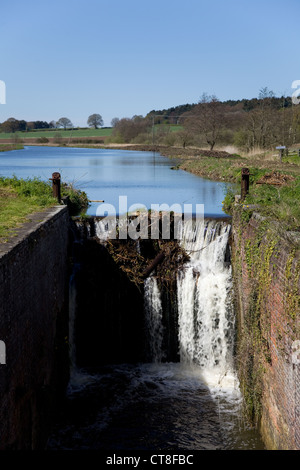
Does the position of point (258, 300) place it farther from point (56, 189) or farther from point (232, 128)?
point (232, 128)

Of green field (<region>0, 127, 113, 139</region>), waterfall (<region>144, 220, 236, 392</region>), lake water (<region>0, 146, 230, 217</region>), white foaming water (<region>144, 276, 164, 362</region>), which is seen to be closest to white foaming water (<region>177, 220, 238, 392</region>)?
waterfall (<region>144, 220, 236, 392</region>)

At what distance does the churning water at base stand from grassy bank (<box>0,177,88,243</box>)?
3.10 metres

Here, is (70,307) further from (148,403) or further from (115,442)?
(115,442)

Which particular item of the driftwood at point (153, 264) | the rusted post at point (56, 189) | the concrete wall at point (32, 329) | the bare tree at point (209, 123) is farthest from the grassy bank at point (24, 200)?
the bare tree at point (209, 123)

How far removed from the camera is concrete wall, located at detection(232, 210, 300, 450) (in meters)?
6.31

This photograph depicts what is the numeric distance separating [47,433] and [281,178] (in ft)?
34.8

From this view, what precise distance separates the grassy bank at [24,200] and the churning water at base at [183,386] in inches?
122

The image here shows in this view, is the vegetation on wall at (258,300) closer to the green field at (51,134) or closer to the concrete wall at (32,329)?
the concrete wall at (32,329)

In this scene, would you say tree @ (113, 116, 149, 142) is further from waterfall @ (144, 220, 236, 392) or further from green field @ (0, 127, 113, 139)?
waterfall @ (144, 220, 236, 392)

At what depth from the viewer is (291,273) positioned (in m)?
6.31

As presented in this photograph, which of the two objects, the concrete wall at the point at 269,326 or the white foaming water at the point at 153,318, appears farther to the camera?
the white foaming water at the point at 153,318

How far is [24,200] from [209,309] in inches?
200

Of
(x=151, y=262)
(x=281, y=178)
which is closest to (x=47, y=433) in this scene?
(x=151, y=262)

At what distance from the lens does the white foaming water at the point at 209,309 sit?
10.6 metres
